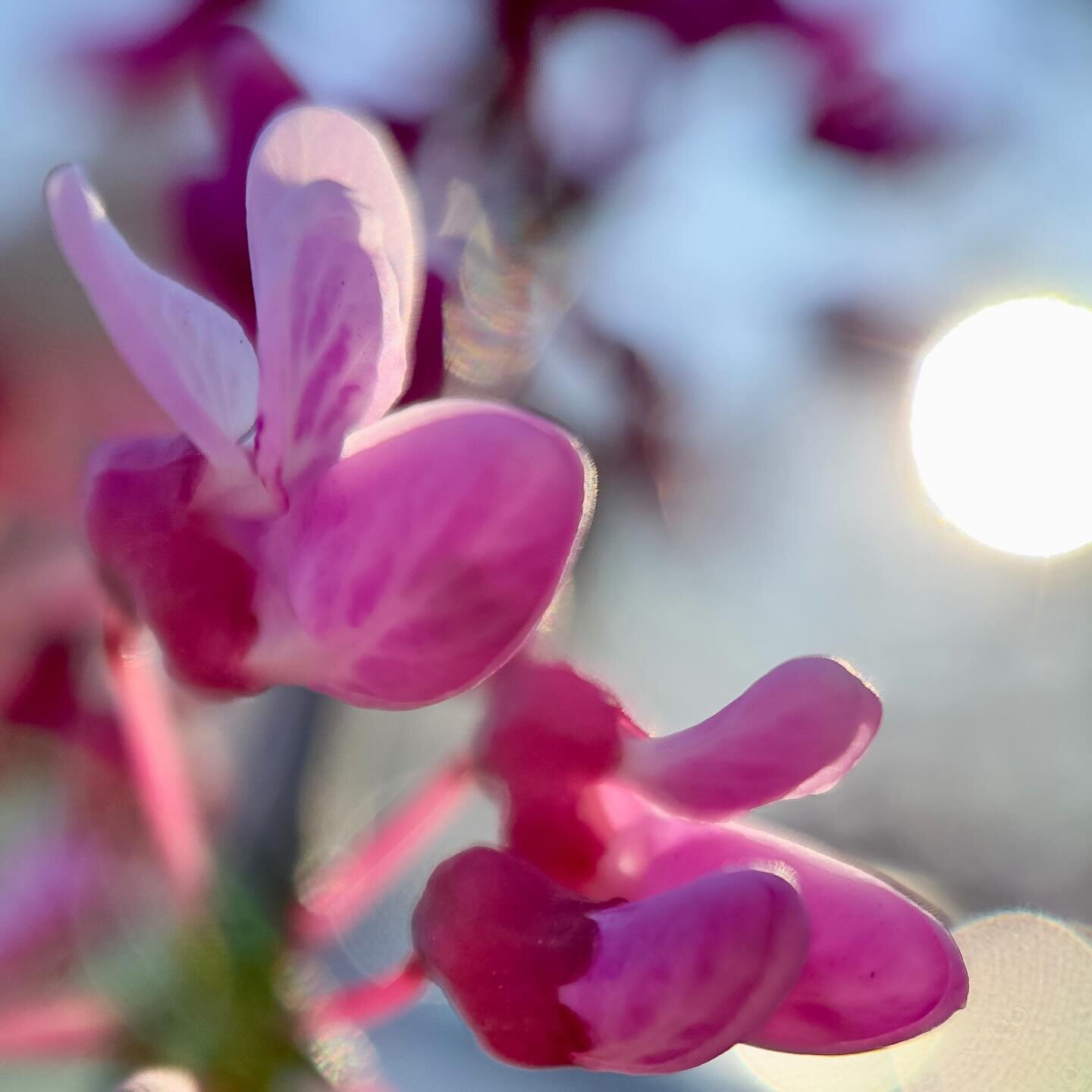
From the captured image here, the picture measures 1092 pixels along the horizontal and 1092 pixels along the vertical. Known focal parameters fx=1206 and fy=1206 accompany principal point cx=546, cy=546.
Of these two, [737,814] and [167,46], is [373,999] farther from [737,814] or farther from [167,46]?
[167,46]

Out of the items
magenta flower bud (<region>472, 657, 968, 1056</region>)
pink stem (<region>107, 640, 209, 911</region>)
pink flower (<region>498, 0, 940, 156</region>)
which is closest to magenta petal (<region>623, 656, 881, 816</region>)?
magenta flower bud (<region>472, 657, 968, 1056</region>)

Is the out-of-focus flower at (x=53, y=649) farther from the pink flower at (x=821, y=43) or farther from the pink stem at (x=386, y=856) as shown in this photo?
the pink flower at (x=821, y=43)

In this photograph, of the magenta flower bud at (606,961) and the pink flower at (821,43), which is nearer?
the magenta flower bud at (606,961)

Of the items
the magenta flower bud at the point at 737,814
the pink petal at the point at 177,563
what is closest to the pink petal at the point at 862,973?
the magenta flower bud at the point at 737,814

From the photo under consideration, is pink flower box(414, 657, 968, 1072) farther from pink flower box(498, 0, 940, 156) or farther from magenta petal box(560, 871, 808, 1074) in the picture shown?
pink flower box(498, 0, 940, 156)

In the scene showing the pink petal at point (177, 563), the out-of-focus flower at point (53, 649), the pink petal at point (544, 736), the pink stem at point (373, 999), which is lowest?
the pink stem at point (373, 999)
